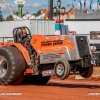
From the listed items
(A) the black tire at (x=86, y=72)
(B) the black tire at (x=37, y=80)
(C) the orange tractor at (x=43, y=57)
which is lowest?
(B) the black tire at (x=37, y=80)

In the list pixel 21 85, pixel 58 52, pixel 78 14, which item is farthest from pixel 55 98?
pixel 78 14

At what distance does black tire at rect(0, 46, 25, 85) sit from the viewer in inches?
563

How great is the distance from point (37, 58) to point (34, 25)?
834 inches

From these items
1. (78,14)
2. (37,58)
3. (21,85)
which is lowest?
(21,85)

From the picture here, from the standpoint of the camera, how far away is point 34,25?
35.3 metres

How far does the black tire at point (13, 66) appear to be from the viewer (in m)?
14.3

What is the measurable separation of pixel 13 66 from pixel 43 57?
1.04 metres

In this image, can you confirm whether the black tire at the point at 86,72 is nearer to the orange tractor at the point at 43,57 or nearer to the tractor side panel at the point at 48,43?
the orange tractor at the point at 43,57

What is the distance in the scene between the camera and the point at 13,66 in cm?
1425

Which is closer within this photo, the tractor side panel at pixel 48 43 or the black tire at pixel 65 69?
the black tire at pixel 65 69

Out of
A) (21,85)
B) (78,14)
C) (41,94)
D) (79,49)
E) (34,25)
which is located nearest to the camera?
(41,94)

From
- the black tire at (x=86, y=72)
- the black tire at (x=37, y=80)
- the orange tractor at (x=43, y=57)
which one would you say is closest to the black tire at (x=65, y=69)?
the orange tractor at (x=43, y=57)

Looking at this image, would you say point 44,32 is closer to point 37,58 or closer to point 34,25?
point 34,25

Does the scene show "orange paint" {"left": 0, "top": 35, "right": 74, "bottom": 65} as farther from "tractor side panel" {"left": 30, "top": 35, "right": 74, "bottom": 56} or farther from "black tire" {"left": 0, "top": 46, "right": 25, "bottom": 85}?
"black tire" {"left": 0, "top": 46, "right": 25, "bottom": 85}
